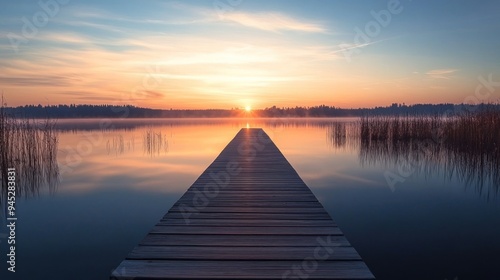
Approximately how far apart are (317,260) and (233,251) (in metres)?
0.61

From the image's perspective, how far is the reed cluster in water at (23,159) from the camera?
7379mm

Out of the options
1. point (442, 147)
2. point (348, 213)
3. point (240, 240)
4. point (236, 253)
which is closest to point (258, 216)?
point (240, 240)

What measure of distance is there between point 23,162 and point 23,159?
9cm

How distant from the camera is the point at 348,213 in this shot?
5.96 m

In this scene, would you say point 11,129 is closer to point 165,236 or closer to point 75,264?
point 75,264

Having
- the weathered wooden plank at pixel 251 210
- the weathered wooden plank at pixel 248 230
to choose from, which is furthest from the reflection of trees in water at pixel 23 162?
the weathered wooden plank at pixel 248 230

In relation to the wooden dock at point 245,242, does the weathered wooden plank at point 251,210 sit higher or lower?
lower

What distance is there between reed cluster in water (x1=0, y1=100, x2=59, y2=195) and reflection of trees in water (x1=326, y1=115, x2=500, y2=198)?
346 inches

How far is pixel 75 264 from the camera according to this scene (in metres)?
4.02

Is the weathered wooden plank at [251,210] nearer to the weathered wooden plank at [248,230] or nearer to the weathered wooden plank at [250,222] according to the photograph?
the weathered wooden plank at [250,222]

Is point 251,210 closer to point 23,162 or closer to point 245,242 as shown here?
point 245,242

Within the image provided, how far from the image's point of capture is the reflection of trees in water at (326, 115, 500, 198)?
839 cm

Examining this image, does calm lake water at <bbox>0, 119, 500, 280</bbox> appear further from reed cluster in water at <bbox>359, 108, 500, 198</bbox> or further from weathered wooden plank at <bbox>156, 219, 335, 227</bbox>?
weathered wooden plank at <bbox>156, 219, 335, 227</bbox>

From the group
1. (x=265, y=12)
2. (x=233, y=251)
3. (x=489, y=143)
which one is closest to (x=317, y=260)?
(x=233, y=251)
